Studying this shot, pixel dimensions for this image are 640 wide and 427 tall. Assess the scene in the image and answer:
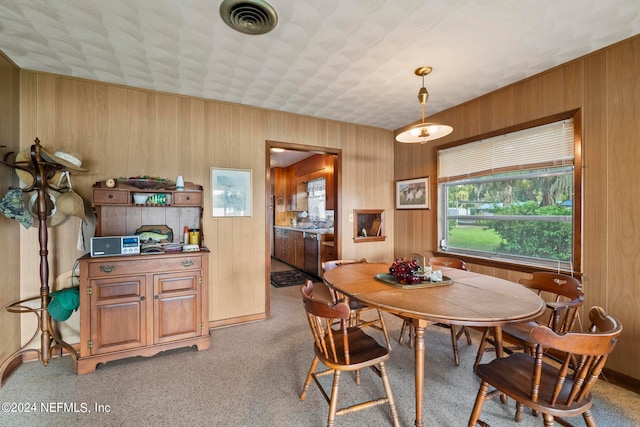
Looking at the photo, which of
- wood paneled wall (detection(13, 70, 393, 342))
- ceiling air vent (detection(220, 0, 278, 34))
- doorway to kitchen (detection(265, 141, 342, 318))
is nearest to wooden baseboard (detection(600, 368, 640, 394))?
wood paneled wall (detection(13, 70, 393, 342))

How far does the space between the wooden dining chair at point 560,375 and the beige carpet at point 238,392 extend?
531 millimetres

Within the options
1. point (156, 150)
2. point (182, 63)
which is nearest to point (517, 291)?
point (182, 63)

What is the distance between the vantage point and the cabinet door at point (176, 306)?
2453 millimetres

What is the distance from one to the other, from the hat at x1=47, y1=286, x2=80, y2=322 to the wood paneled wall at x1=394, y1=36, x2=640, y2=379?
4.34 meters

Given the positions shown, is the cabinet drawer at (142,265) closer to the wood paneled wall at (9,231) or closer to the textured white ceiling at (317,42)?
the wood paneled wall at (9,231)

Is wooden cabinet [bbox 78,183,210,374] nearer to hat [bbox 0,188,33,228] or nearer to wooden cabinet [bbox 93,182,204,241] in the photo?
wooden cabinet [bbox 93,182,204,241]

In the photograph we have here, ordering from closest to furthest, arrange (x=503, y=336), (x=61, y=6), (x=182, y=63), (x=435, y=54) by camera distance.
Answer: (x=61, y=6) < (x=503, y=336) < (x=435, y=54) < (x=182, y=63)

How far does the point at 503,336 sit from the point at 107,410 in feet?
Result: 9.37

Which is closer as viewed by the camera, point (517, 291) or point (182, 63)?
point (517, 291)

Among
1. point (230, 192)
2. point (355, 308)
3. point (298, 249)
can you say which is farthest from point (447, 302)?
point (298, 249)

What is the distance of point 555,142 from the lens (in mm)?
2551

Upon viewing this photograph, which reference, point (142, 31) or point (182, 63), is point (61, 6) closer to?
point (142, 31)

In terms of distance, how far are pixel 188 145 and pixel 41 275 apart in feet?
5.64

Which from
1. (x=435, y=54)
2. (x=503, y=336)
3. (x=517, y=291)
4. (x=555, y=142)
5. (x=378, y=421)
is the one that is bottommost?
(x=378, y=421)
